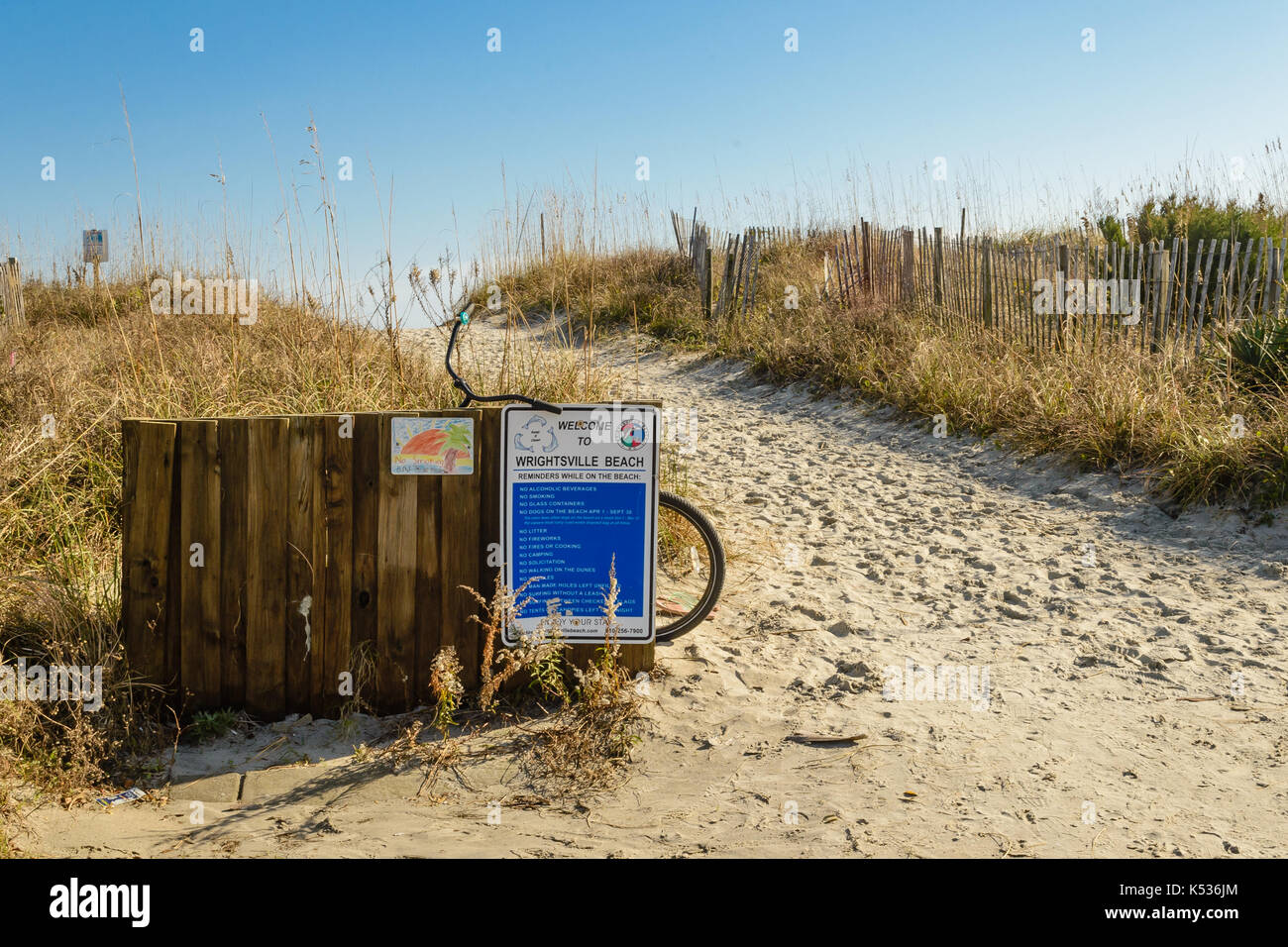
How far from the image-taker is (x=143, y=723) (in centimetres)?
344

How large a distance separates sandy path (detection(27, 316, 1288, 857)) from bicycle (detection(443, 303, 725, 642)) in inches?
6.5

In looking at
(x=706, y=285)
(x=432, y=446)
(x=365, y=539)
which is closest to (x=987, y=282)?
(x=706, y=285)

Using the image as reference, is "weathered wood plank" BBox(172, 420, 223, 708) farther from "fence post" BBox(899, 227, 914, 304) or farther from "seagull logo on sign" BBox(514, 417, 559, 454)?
"fence post" BBox(899, 227, 914, 304)

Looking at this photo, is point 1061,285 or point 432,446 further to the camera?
point 1061,285

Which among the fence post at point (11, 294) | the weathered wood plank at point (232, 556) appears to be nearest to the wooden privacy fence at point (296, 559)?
the weathered wood plank at point (232, 556)

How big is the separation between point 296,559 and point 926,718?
2536mm

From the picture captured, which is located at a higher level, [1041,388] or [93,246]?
[93,246]

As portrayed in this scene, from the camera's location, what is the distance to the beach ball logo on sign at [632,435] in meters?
3.69

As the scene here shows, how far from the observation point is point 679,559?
517cm

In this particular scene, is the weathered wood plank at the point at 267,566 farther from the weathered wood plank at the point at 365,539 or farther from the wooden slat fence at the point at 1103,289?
the wooden slat fence at the point at 1103,289

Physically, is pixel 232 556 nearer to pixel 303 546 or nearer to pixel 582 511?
pixel 303 546

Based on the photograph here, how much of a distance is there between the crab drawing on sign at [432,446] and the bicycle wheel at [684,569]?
819 millimetres

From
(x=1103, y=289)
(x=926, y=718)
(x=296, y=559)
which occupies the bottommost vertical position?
(x=926, y=718)

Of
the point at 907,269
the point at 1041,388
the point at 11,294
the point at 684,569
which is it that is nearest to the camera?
the point at 684,569
